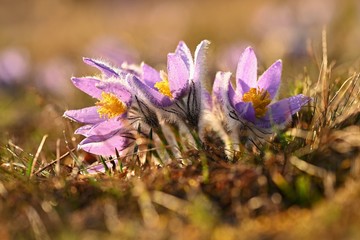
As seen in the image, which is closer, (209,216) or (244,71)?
(209,216)

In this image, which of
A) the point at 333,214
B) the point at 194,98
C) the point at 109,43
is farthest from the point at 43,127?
the point at 109,43

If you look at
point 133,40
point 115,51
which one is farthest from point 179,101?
point 115,51

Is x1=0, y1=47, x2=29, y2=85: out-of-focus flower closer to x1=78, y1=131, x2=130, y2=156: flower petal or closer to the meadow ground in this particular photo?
the meadow ground

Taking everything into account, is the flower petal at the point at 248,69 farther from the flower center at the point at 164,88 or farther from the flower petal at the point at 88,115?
the flower petal at the point at 88,115

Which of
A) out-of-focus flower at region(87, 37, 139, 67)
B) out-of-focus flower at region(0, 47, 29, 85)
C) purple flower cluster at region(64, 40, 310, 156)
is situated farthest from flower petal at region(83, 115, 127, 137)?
out-of-focus flower at region(0, 47, 29, 85)

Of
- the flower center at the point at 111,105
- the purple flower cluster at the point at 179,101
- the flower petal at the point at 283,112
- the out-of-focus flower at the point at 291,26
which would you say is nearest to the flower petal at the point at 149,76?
the purple flower cluster at the point at 179,101

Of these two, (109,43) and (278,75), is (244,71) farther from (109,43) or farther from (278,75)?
(109,43)

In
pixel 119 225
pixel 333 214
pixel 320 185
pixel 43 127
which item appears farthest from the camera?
pixel 43 127
